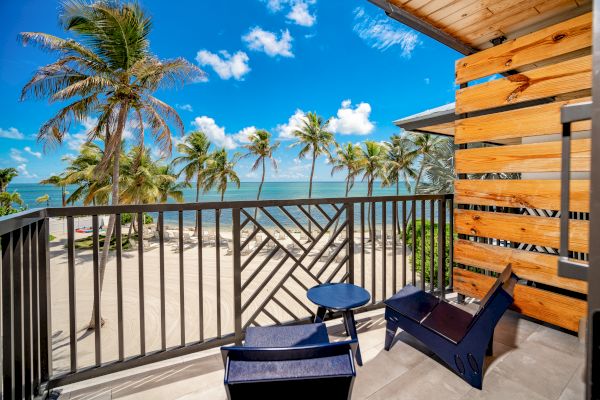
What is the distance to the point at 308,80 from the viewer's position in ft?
250

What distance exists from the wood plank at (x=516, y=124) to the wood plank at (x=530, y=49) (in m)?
0.40

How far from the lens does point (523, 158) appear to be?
2.42 metres

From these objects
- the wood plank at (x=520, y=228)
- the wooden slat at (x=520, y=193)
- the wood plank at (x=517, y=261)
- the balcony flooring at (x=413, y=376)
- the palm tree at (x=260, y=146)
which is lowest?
the balcony flooring at (x=413, y=376)

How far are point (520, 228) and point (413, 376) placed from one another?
5.25ft

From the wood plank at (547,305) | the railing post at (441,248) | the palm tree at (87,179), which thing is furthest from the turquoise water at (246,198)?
the palm tree at (87,179)

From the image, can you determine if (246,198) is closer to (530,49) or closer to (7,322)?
(530,49)

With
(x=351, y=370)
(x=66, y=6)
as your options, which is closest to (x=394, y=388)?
(x=351, y=370)

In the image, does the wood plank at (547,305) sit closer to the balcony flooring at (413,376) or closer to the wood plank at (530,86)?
the balcony flooring at (413,376)

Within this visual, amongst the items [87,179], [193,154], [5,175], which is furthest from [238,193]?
[87,179]

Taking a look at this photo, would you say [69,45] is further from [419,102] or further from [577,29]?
[419,102]

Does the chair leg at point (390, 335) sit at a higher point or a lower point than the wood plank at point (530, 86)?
lower

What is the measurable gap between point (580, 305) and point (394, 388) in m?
1.61

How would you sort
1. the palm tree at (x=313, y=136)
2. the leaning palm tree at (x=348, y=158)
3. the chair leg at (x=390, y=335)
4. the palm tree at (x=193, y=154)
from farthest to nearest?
the leaning palm tree at (x=348, y=158) → the palm tree at (x=193, y=154) → the palm tree at (x=313, y=136) → the chair leg at (x=390, y=335)

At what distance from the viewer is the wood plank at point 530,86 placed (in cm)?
212
